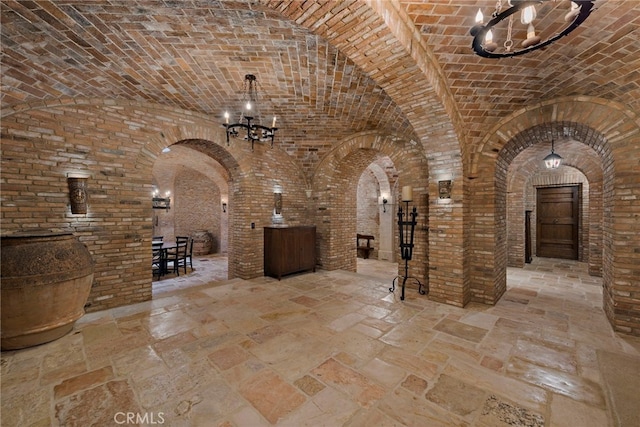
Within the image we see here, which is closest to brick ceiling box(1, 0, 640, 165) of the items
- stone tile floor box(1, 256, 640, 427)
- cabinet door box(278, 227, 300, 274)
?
cabinet door box(278, 227, 300, 274)

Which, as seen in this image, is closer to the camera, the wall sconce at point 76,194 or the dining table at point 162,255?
the wall sconce at point 76,194

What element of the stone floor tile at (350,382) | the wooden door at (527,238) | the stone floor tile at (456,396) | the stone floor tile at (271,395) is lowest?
the stone floor tile at (456,396)

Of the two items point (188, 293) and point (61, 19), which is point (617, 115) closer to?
point (61, 19)

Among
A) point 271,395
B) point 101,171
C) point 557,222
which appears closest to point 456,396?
point 271,395

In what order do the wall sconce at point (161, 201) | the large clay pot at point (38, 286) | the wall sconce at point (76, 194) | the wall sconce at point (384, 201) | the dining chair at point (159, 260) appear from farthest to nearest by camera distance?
the wall sconce at point (161, 201) < the wall sconce at point (384, 201) < the dining chair at point (159, 260) < the wall sconce at point (76, 194) < the large clay pot at point (38, 286)

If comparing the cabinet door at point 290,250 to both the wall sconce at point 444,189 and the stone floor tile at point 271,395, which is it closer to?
the wall sconce at point 444,189

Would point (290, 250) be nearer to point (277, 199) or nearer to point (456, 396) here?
point (277, 199)

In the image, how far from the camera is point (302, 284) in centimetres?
567

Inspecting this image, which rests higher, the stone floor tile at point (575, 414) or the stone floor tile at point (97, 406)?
the stone floor tile at point (97, 406)

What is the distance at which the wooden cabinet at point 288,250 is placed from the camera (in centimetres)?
611

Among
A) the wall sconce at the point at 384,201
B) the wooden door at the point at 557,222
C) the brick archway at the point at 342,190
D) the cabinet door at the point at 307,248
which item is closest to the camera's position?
the brick archway at the point at 342,190

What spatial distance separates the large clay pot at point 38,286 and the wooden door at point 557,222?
42.2ft

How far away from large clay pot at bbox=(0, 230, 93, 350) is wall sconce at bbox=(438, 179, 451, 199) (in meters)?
5.55

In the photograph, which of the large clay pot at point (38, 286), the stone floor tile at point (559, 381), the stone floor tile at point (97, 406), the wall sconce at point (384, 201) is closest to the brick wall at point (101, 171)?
the large clay pot at point (38, 286)
